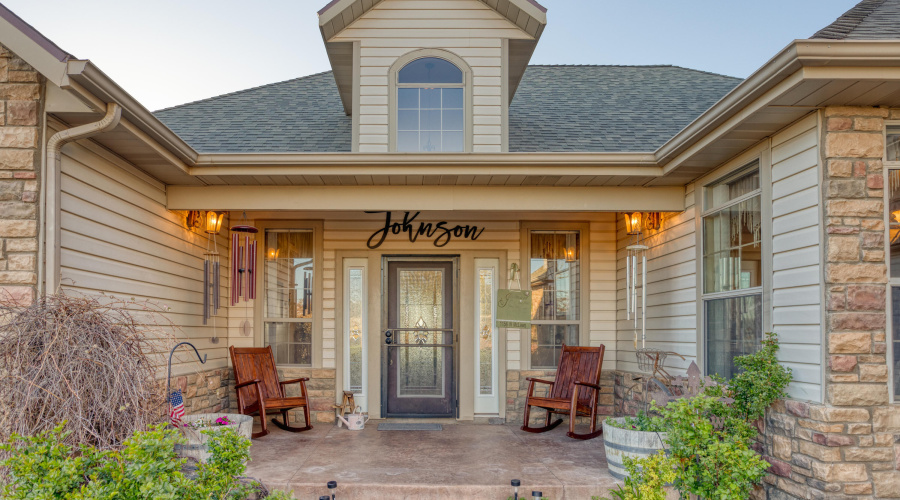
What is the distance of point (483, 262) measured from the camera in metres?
6.86

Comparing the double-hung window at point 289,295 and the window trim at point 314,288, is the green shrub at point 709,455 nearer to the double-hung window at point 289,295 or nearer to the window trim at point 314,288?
the window trim at point 314,288

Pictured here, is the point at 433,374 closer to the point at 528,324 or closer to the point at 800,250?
the point at 528,324

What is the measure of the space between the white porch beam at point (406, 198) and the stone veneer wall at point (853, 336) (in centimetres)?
196

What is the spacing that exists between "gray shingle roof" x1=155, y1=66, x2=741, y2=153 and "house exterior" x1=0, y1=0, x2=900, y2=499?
0.04 m

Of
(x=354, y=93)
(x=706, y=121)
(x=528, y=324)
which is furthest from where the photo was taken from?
(x=528, y=324)

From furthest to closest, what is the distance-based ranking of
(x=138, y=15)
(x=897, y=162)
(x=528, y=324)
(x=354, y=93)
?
(x=138, y=15) → (x=528, y=324) → (x=354, y=93) → (x=897, y=162)

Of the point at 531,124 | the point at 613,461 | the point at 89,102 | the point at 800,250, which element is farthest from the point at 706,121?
the point at 89,102

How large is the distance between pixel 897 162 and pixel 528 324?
3783 mm

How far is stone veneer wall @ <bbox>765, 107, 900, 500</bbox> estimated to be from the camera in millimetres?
3387

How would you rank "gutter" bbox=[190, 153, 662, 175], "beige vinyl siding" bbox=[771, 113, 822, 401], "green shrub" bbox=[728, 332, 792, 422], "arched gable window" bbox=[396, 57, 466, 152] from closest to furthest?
"beige vinyl siding" bbox=[771, 113, 822, 401] → "green shrub" bbox=[728, 332, 792, 422] → "gutter" bbox=[190, 153, 662, 175] → "arched gable window" bbox=[396, 57, 466, 152]

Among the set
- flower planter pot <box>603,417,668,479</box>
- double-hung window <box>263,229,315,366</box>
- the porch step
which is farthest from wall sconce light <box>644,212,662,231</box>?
double-hung window <box>263,229,315,366</box>

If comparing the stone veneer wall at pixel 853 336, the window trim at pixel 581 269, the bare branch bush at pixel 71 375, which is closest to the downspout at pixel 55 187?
the bare branch bush at pixel 71 375

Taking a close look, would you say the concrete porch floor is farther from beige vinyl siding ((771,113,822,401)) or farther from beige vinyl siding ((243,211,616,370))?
beige vinyl siding ((771,113,822,401))

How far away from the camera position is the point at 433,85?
243 inches
